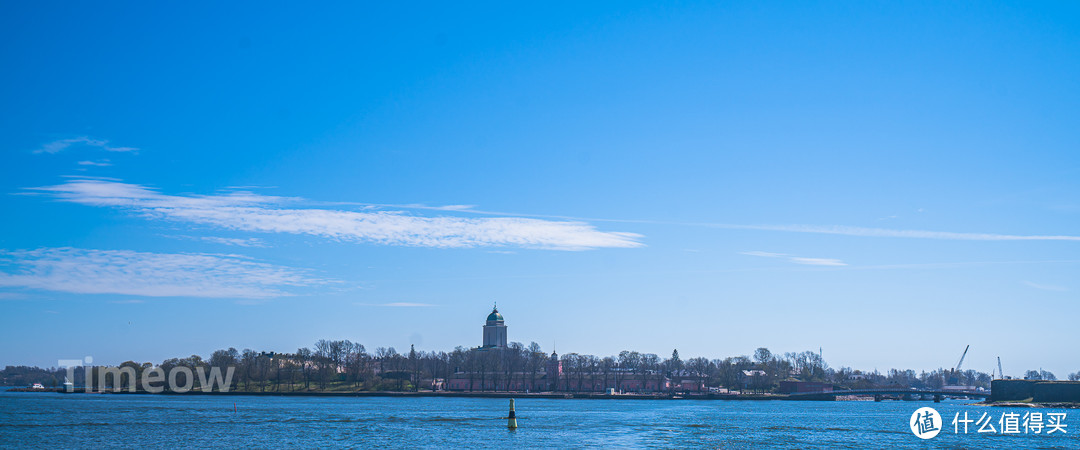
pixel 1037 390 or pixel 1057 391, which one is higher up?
pixel 1057 391

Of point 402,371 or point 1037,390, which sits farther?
point 402,371

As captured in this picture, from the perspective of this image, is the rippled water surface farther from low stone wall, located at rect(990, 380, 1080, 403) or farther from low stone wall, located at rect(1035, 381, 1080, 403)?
low stone wall, located at rect(990, 380, 1080, 403)

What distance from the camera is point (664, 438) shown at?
5628 centimetres

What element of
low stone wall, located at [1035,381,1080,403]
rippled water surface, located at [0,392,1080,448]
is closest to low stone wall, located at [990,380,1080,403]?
low stone wall, located at [1035,381,1080,403]

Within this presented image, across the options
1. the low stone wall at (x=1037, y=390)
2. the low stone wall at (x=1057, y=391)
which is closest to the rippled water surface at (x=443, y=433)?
the low stone wall at (x=1057, y=391)

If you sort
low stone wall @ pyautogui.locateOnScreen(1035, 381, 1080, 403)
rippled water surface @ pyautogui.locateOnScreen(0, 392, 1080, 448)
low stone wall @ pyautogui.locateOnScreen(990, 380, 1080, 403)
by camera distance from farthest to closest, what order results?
1. low stone wall @ pyautogui.locateOnScreen(990, 380, 1080, 403)
2. low stone wall @ pyautogui.locateOnScreen(1035, 381, 1080, 403)
3. rippled water surface @ pyautogui.locateOnScreen(0, 392, 1080, 448)

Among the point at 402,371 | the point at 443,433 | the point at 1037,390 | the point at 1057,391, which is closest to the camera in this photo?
the point at 443,433

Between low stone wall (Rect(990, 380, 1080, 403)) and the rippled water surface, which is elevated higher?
the rippled water surface

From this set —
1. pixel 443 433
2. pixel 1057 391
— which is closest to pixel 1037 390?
pixel 1057 391

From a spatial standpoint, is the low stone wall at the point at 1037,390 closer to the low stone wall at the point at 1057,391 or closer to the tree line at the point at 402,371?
the low stone wall at the point at 1057,391

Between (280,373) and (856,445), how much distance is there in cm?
13045

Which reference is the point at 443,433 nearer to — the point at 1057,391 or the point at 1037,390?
the point at 1057,391

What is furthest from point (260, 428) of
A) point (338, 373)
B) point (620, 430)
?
point (338, 373)

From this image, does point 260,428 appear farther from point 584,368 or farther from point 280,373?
point 584,368
